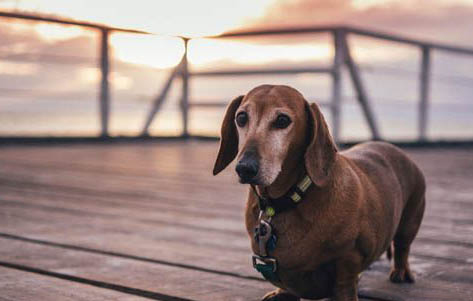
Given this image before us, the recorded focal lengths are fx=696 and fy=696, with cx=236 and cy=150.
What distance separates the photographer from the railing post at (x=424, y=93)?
771 cm

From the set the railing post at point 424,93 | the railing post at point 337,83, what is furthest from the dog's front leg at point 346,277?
the railing post at point 424,93

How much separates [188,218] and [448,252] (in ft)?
3.79

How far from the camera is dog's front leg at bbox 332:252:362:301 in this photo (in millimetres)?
1625

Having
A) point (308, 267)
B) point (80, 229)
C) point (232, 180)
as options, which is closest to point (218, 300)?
point (308, 267)

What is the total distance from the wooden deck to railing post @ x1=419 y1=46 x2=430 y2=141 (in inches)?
111

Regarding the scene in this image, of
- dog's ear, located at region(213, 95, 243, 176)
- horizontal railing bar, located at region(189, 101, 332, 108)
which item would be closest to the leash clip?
dog's ear, located at region(213, 95, 243, 176)

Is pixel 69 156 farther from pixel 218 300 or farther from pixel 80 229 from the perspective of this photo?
pixel 218 300

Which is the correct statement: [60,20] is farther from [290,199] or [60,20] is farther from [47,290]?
[290,199]

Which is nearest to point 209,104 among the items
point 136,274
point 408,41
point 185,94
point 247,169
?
point 185,94

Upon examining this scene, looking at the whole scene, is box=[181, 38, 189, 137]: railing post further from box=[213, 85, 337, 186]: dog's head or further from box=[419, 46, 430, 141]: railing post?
box=[213, 85, 337, 186]: dog's head

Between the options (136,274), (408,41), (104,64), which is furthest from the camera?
(408,41)

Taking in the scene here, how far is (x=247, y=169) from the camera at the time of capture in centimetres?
144

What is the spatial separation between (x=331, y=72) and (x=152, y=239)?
13.3 ft

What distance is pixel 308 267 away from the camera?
1.60 metres
